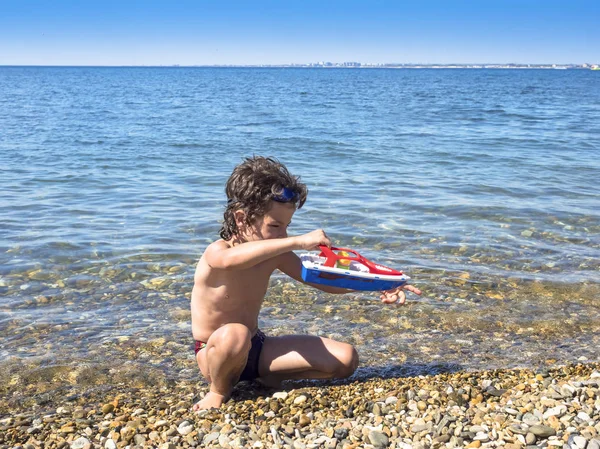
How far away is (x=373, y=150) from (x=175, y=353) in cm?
1206

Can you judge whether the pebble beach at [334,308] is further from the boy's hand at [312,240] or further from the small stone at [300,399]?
the boy's hand at [312,240]

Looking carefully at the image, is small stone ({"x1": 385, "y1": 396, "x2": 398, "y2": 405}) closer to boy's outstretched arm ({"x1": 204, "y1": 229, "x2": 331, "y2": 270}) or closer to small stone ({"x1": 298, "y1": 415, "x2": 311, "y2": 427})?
small stone ({"x1": 298, "y1": 415, "x2": 311, "y2": 427})

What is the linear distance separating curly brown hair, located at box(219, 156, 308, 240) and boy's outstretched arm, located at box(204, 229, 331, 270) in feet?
0.61

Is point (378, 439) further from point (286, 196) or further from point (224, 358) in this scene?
point (286, 196)

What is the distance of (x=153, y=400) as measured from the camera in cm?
380

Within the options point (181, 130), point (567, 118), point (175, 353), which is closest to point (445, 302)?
point (175, 353)

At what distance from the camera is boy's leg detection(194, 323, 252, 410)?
3578 millimetres

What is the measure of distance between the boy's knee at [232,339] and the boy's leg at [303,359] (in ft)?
1.10

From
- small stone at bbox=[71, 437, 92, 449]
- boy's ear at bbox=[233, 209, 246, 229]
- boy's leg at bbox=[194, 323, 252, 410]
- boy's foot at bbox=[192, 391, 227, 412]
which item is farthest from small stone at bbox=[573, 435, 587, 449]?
small stone at bbox=[71, 437, 92, 449]

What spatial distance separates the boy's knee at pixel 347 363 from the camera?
393 centimetres

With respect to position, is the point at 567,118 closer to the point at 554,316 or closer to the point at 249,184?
the point at 554,316

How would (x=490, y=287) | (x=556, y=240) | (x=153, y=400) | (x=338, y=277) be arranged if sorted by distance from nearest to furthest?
(x=338, y=277) → (x=153, y=400) → (x=490, y=287) → (x=556, y=240)

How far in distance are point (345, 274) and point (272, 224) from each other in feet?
1.71

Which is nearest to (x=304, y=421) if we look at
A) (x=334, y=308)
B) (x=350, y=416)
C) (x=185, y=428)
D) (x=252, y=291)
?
(x=350, y=416)
